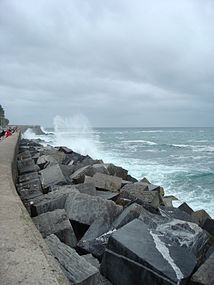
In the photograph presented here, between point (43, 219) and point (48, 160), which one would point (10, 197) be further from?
point (48, 160)

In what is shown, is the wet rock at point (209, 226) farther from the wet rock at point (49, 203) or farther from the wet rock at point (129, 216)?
the wet rock at point (49, 203)

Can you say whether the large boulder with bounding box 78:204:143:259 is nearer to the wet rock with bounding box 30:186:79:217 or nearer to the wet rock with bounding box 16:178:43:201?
the wet rock with bounding box 30:186:79:217

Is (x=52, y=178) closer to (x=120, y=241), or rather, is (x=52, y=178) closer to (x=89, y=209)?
(x=89, y=209)

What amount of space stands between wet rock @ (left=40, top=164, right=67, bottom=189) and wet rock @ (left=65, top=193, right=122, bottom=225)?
1.73 metres

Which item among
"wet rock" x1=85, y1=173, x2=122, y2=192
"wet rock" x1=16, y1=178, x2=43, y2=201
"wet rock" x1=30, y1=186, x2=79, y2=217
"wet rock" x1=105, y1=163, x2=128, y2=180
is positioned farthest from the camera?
"wet rock" x1=105, y1=163, x2=128, y2=180

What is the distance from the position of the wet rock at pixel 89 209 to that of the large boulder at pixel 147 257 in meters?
0.84

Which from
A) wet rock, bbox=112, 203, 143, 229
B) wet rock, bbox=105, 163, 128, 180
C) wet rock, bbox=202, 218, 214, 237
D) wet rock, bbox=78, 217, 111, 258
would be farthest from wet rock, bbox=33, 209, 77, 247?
wet rock, bbox=105, 163, 128, 180

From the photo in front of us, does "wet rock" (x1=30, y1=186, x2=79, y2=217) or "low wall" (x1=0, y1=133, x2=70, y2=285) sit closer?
"low wall" (x1=0, y1=133, x2=70, y2=285)

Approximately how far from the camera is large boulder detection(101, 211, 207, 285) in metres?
1.86

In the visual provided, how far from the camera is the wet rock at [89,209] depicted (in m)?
3.17

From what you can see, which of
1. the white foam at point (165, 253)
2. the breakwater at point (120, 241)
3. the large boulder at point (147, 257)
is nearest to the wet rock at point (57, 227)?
the breakwater at point (120, 241)

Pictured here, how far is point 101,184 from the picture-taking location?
16.8ft

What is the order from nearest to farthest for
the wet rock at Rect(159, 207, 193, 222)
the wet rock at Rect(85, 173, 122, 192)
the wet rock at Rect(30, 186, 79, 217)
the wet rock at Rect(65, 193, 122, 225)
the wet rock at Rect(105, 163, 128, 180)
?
the wet rock at Rect(65, 193, 122, 225)
the wet rock at Rect(30, 186, 79, 217)
the wet rock at Rect(159, 207, 193, 222)
the wet rock at Rect(85, 173, 122, 192)
the wet rock at Rect(105, 163, 128, 180)

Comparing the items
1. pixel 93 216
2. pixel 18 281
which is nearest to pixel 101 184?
pixel 93 216
